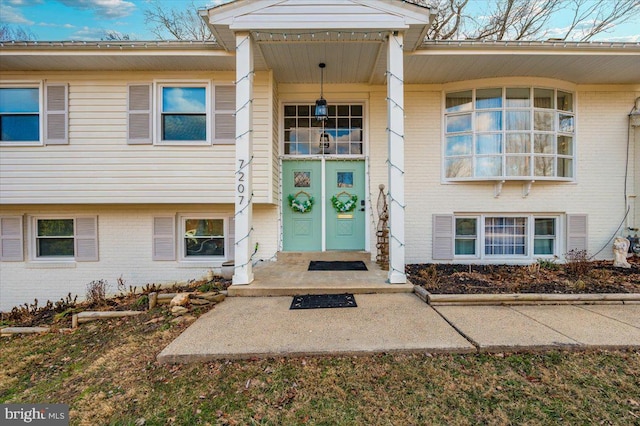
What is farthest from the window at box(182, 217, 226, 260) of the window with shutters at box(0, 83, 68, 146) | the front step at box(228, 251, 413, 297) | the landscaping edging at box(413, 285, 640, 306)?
the landscaping edging at box(413, 285, 640, 306)

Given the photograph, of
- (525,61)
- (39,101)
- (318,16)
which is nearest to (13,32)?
(39,101)

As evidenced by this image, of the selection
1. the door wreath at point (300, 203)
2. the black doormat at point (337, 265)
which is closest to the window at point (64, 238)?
the door wreath at point (300, 203)

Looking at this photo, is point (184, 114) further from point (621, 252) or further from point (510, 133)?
point (621, 252)

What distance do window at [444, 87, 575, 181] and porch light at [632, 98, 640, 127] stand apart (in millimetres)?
1169

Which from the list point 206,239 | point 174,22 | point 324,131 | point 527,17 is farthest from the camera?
point 174,22

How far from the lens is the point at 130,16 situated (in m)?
9.14

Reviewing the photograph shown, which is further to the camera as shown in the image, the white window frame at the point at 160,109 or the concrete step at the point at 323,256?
the concrete step at the point at 323,256

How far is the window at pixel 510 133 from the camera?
5.78 meters

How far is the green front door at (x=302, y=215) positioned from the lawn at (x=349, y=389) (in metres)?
3.63

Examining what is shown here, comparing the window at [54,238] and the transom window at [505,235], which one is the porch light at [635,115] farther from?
the window at [54,238]

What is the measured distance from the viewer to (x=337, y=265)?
5293 mm

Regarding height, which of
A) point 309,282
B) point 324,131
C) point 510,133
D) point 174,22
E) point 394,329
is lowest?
point 394,329

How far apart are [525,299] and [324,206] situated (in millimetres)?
3730

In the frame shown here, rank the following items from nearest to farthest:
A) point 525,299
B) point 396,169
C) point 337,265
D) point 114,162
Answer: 1. point 525,299
2. point 396,169
3. point 337,265
4. point 114,162
